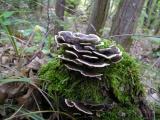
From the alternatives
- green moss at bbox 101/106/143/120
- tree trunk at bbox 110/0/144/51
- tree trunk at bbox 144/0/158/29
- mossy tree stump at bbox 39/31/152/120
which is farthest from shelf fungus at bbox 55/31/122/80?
tree trunk at bbox 144/0/158/29

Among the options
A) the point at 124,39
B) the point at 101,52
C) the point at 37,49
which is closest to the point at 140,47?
the point at 124,39

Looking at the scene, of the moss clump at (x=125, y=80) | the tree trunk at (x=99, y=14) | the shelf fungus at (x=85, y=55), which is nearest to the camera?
the shelf fungus at (x=85, y=55)

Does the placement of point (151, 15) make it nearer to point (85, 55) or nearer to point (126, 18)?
point (126, 18)

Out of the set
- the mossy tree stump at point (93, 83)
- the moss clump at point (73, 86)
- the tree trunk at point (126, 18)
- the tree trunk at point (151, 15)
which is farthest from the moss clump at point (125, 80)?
the tree trunk at point (151, 15)

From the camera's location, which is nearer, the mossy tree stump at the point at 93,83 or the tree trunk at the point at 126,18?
the mossy tree stump at the point at 93,83

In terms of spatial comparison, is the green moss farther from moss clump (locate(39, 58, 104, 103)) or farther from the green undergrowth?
moss clump (locate(39, 58, 104, 103))

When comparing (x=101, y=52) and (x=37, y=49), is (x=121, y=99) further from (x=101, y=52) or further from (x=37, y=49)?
(x=37, y=49)

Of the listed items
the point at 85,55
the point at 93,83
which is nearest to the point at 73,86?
the point at 93,83

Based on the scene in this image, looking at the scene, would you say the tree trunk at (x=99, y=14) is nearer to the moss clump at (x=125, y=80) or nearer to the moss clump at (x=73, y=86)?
the moss clump at (x=125, y=80)
